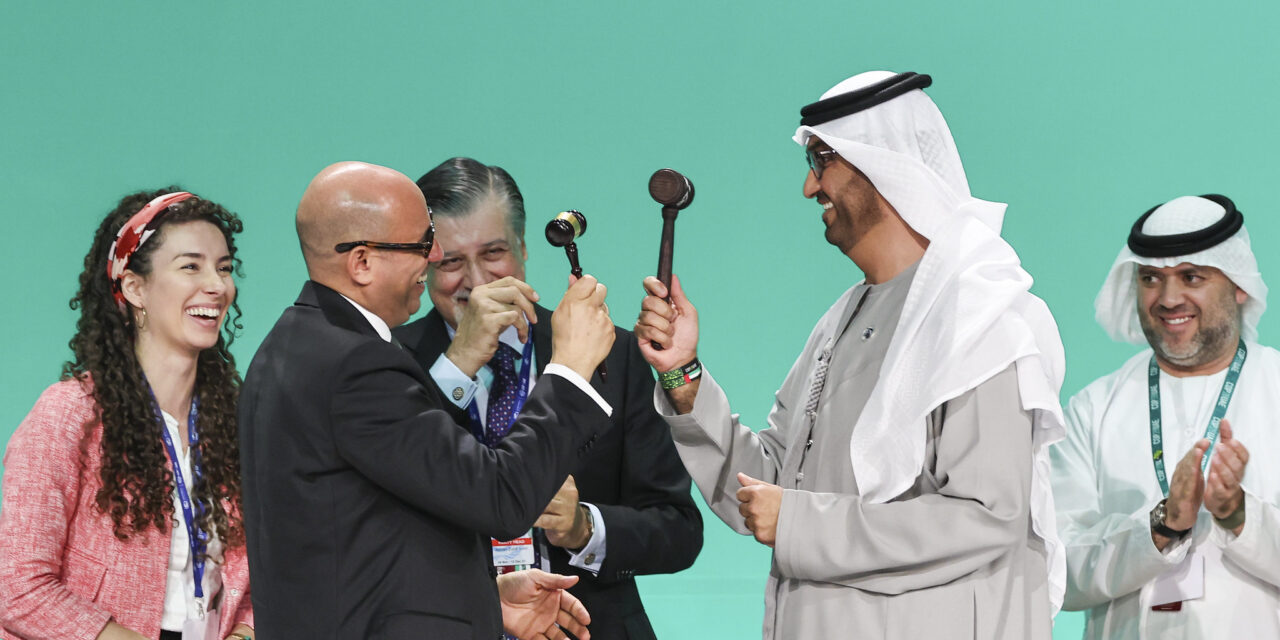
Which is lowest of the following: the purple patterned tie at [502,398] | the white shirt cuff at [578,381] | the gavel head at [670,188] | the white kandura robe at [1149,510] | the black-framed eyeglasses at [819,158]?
the white kandura robe at [1149,510]

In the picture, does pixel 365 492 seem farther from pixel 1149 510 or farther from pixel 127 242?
pixel 1149 510

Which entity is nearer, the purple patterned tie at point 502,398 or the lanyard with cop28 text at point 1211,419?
the purple patterned tie at point 502,398

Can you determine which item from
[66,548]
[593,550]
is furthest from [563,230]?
[66,548]

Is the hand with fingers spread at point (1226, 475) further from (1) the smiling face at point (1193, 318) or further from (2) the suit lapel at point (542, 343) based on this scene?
(2) the suit lapel at point (542, 343)

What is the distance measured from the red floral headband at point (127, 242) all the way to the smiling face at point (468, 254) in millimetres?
611

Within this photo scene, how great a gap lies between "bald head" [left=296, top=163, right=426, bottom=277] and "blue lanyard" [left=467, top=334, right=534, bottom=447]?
66cm

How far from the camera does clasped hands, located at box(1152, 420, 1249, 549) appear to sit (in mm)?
2789

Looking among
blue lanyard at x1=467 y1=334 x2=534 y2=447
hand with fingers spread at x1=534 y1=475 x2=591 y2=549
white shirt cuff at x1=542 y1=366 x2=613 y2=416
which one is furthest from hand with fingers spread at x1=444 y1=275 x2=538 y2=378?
white shirt cuff at x1=542 y1=366 x2=613 y2=416

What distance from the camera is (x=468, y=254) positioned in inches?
113

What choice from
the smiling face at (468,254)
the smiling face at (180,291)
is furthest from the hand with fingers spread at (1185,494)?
the smiling face at (180,291)

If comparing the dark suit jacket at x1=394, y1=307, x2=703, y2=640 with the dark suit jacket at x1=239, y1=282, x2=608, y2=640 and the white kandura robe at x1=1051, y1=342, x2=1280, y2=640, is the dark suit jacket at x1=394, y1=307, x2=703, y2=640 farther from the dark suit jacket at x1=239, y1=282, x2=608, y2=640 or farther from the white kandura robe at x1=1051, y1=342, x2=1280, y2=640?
the white kandura robe at x1=1051, y1=342, x2=1280, y2=640

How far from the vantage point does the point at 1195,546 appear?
10.0ft

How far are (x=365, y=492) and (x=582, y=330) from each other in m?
0.46

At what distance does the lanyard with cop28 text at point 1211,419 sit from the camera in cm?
313
